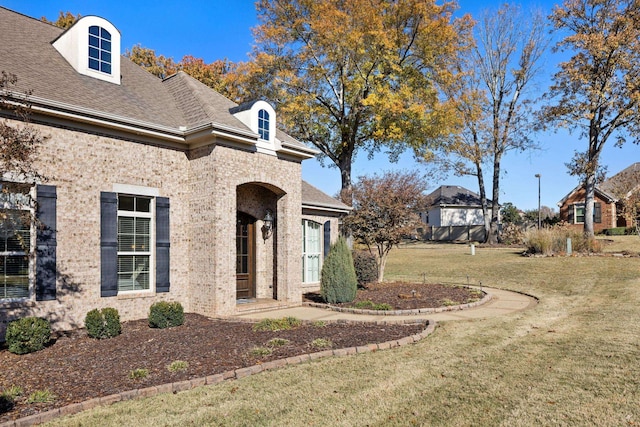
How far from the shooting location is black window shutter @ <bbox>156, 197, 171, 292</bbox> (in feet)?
33.2

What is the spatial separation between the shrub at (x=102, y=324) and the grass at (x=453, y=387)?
11.5 feet

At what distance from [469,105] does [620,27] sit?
33.4 ft

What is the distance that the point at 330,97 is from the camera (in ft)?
74.4

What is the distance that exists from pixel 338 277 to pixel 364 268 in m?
3.08

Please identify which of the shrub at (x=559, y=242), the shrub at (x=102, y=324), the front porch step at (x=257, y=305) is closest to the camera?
the shrub at (x=102, y=324)

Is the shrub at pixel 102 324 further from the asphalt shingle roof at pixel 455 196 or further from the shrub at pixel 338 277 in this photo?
the asphalt shingle roof at pixel 455 196

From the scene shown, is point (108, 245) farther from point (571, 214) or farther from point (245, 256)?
point (571, 214)

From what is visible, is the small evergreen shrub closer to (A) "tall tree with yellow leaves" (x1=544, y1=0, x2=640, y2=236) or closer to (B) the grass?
(B) the grass

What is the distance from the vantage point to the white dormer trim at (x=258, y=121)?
11.5m

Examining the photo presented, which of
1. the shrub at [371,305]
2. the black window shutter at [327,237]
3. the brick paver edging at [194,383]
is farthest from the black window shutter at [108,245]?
the black window shutter at [327,237]

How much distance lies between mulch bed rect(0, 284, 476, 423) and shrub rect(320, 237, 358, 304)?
2548 millimetres

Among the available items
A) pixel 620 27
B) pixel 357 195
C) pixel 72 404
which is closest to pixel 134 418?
pixel 72 404

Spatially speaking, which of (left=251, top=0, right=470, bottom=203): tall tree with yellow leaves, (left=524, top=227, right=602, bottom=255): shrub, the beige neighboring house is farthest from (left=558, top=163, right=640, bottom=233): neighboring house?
the beige neighboring house

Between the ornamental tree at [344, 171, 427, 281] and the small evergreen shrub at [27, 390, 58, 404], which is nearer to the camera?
the small evergreen shrub at [27, 390, 58, 404]
